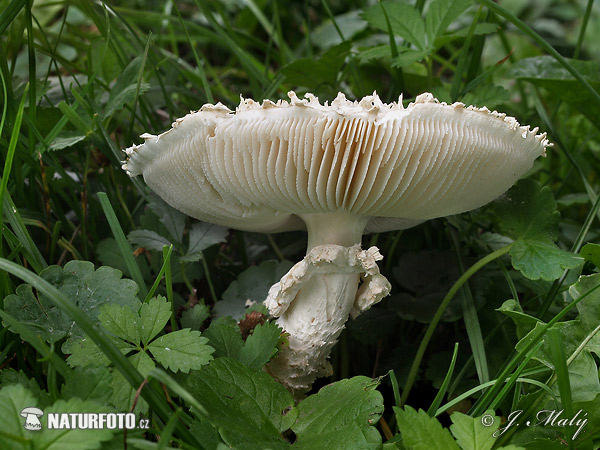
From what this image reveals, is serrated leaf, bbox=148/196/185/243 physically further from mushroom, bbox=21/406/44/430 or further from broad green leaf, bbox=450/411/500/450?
Result: broad green leaf, bbox=450/411/500/450

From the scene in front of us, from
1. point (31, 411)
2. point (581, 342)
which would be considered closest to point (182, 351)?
point (31, 411)

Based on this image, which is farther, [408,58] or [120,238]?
[408,58]

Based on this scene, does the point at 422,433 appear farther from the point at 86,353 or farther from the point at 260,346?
the point at 86,353

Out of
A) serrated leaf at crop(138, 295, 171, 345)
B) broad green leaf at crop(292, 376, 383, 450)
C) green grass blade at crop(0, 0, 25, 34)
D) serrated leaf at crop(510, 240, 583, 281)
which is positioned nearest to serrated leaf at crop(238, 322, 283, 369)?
broad green leaf at crop(292, 376, 383, 450)

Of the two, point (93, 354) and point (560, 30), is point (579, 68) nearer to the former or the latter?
point (93, 354)

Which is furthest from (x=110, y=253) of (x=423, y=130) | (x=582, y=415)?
(x=582, y=415)

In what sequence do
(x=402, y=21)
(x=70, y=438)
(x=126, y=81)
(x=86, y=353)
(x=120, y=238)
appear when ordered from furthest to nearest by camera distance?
(x=402, y=21)
(x=126, y=81)
(x=120, y=238)
(x=86, y=353)
(x=70, y=438)
